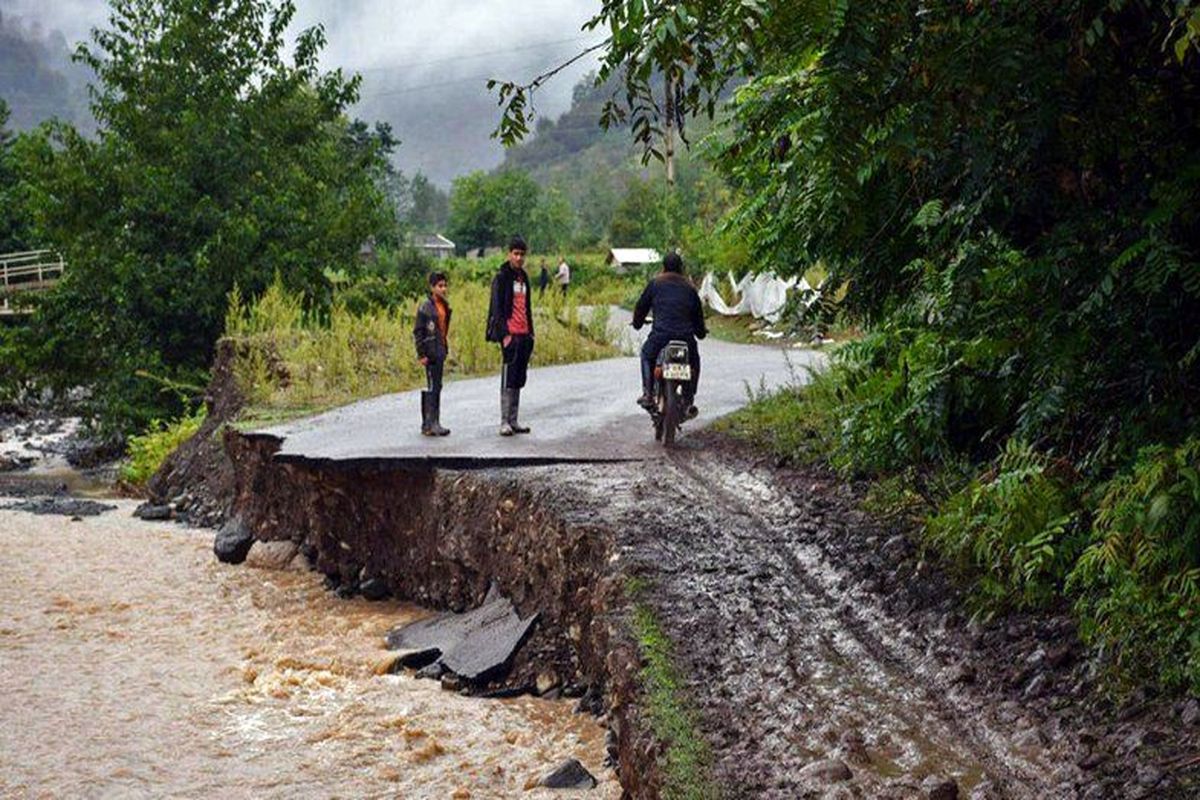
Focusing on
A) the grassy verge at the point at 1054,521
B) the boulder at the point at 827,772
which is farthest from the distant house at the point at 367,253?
the boulder at the point at 827,772

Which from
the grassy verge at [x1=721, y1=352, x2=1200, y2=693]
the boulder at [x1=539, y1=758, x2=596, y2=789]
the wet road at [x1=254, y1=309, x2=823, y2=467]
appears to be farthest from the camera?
the wet road at [x1=254, y1=309, x2=823, y2=467]

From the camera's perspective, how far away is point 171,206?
2556 centimetres

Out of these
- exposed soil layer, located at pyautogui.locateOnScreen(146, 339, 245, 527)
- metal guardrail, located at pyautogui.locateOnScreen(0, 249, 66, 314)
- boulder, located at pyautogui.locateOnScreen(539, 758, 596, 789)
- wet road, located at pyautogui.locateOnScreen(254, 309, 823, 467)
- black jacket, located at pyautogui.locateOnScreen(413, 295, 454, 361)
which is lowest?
boulder, located at pyautogui.locateOnScreen(539, 758, 596, 789)

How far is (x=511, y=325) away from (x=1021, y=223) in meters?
6.80

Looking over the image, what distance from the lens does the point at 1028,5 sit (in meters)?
5.74

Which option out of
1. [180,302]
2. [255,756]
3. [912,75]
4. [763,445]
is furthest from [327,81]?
[912,75]

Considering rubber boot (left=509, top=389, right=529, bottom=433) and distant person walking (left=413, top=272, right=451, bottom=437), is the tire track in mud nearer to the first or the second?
rubber boot (left=509, top=389, right=529, bottom=433)

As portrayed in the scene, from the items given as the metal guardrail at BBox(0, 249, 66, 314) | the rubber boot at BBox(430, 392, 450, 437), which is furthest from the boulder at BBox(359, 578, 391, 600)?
the metal guardrail at BBox(0, 249, 66, 314)

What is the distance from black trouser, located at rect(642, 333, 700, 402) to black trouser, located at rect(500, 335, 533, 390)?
1.12 meters

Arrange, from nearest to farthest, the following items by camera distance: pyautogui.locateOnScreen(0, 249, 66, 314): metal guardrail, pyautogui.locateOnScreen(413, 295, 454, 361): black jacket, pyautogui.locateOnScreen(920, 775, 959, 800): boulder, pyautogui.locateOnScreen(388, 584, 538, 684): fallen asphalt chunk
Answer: pyautogui.locateOnScreen(920, 775, 959, 800): boulder < pyautogui.locateOnScreen(388, 584, 538, 684): fallen asphalt chunk < pyautogui.locateOnScreen(413, 295, 454, 361): black jacket < pyautogui.locateOnScreen(0, 249, 66, 314): metal guardrail

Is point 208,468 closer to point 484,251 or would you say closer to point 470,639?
point 470,639

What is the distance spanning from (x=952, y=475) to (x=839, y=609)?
4.63 feet

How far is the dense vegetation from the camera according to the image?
558 centimetres

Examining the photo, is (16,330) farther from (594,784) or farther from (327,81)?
(594,784)
